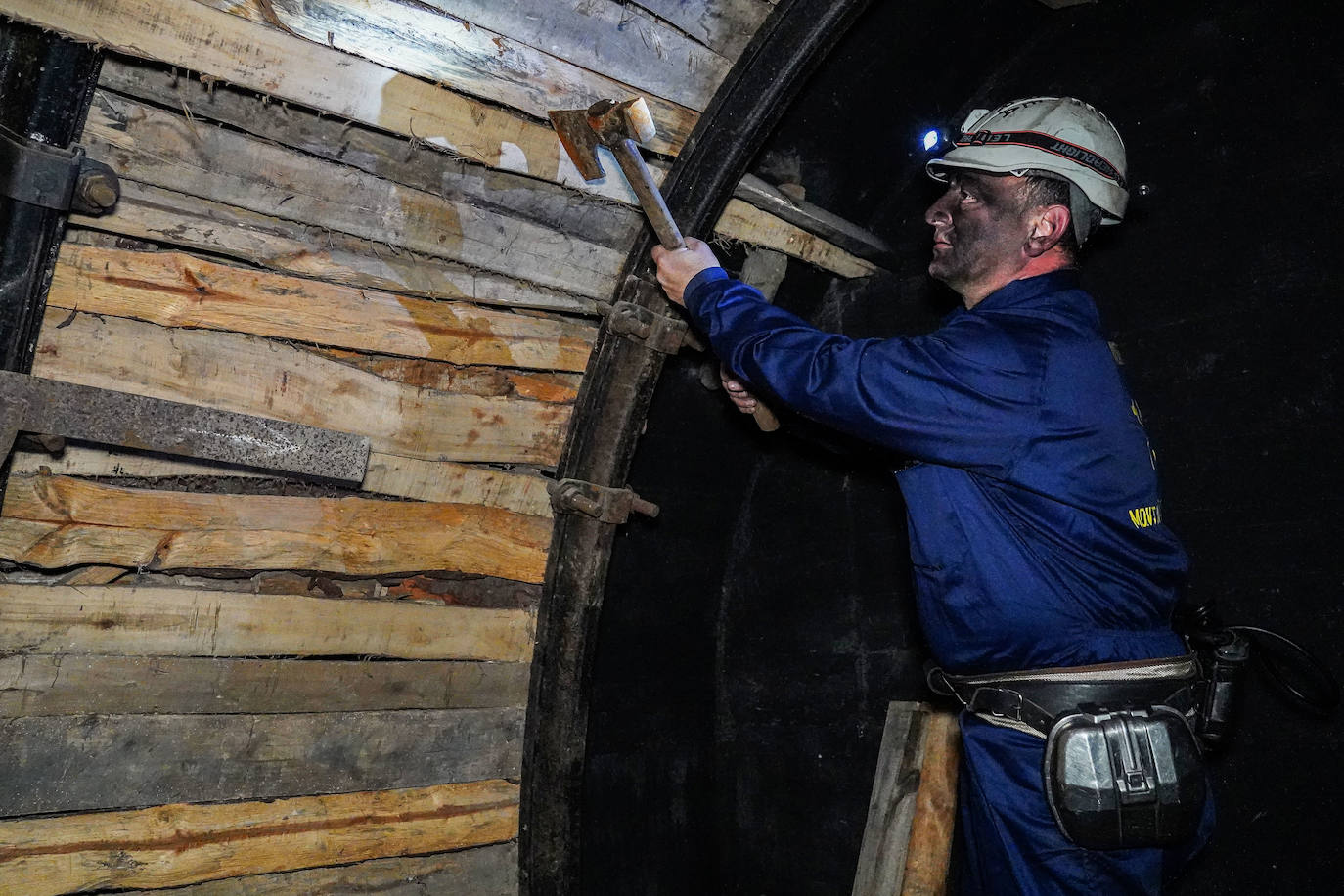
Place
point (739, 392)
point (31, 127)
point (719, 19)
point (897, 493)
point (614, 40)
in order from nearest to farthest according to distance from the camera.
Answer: point (31, 127) < point (614, 40) < point (719, 19) < point (739, 392) < point (897, 493)

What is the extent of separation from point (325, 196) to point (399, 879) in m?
2.05

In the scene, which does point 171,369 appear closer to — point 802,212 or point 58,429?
point 58,429

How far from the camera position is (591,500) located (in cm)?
311

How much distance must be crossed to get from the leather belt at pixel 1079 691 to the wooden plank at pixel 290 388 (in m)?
1.60

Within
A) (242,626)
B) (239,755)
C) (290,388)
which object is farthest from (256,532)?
(239,755)

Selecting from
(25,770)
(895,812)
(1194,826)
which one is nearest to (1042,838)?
(1194,826)

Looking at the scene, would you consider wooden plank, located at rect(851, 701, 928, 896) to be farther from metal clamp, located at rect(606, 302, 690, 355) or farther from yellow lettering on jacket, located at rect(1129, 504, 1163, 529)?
metal clamp, located at rect(606, 302, 690, 355)

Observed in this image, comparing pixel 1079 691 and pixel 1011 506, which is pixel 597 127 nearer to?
pixel 1011 506

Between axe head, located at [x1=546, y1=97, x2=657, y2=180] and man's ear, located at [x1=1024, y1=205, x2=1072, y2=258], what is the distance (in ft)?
3.72

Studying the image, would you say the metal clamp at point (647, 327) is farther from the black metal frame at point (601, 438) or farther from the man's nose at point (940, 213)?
the man's nose at point (940, 213)

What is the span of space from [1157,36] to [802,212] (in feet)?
4.63

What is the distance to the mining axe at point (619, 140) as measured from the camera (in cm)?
251

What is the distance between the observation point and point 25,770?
227 cm

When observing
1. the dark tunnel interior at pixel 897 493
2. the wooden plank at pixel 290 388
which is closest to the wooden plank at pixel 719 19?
the dark tunnel interior at pixel 897 493
